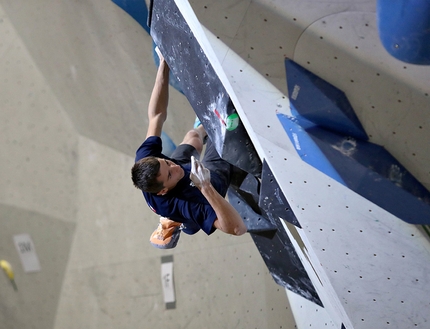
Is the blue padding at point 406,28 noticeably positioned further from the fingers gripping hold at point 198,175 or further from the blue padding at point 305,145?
the fingers gripping hold at point 198,175

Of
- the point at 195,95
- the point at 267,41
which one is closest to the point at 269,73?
the point at 267,41

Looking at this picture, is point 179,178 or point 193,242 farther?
point 193,242

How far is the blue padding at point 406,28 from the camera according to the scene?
2.99 ft

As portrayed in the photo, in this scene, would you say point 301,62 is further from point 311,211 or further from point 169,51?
point 169,51

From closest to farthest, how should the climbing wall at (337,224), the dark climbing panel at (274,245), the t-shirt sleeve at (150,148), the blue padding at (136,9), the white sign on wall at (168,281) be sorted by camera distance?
the climbing wall at (337,224) < the t-shirt sleeve at (150,148) < the dark climbing panel at (274,245) < the blue padding at (136,9) < the white sign on wall at (168,281)

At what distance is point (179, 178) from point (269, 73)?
0.55 metres

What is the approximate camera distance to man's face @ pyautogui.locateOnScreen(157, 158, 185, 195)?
1592 mm

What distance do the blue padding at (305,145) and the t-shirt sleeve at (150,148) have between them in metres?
0.58

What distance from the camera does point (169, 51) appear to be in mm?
1713

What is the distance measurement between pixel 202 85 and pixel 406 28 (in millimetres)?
805

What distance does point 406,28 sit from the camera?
955 millimetres

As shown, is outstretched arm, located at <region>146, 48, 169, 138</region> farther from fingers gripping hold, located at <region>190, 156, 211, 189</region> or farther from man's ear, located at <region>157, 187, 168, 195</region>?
fingers gripping hold, located at <region>190, 156, 211, 189</region>

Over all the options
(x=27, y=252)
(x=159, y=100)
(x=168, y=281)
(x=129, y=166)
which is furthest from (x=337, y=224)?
(x=27, y=252)

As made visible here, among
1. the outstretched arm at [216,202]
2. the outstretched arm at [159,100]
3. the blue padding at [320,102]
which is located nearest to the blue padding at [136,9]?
the outstretched arm at [159,100]
